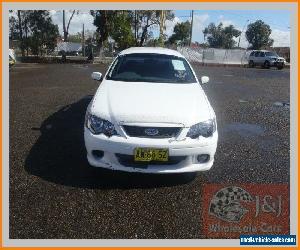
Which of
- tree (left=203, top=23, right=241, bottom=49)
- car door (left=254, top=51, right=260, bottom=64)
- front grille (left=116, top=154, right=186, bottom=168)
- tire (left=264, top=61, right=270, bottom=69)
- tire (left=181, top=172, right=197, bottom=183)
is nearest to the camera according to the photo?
front grille (left=116, top=154, right=186, bottom=168)

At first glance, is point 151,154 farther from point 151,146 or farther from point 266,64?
point 266,64

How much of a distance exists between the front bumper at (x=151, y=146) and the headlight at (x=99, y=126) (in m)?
0.05

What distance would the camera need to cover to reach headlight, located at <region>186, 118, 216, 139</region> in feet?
13.1

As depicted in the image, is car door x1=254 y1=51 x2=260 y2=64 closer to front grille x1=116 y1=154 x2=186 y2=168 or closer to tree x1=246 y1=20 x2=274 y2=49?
Answer: front grille x1=116 y1=154 x2=186 y2=168

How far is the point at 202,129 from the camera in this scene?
4.05m

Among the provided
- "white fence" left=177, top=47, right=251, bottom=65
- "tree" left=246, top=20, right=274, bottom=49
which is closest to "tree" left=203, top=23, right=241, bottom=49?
"tree" left=246, top=20, right=274, bottom=49

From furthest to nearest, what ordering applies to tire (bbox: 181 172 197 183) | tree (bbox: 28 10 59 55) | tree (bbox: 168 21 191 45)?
tree (bbox: 168 21 191 45) < tree (bbox: 28 10 59 55) < tire (bbox: 181 172 197 183)

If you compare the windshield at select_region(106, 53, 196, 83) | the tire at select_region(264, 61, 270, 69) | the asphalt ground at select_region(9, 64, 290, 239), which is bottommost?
the asphalt ground at select_region(9, 64, 290, 239)

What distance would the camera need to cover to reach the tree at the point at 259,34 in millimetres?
71625

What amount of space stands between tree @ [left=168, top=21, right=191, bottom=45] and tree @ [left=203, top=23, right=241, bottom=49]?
23.8 meters

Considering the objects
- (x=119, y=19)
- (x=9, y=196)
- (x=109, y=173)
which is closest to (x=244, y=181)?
(x=109, y=173)

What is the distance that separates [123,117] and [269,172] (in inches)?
88.8

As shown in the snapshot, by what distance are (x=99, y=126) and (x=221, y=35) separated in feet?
277

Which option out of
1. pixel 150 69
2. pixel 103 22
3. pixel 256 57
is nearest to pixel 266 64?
pixel 256 57
